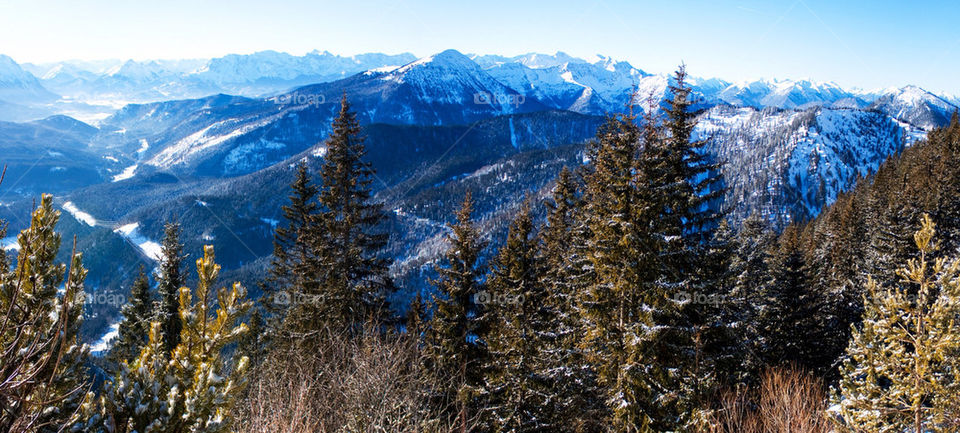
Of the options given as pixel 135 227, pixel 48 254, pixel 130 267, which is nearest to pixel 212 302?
pixel 48 254

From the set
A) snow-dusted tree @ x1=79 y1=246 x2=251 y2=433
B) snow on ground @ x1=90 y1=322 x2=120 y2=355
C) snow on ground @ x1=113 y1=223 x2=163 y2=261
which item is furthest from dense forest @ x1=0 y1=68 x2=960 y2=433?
snow on ground @ x1=113 y1=223 x2=163 y2=261

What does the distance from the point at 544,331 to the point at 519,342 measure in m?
1.25

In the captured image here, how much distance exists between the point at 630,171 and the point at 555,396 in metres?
7.40

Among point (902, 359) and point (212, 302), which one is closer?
point (212, 302)

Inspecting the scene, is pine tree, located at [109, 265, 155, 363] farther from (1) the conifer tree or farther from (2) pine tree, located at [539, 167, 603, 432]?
(2) pine tree, located at [539, 167, 603, 432]

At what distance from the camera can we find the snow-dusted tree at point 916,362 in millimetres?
6828

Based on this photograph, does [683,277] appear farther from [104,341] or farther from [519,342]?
[104,341]

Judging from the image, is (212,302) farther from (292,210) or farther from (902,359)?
(292,210)

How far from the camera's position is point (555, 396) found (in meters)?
13.4

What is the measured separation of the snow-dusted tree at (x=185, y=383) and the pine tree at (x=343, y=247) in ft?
42.4

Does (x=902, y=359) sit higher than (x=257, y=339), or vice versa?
(x=902, y=359)

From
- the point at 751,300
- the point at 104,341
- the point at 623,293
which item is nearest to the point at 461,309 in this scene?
the point at 623,293

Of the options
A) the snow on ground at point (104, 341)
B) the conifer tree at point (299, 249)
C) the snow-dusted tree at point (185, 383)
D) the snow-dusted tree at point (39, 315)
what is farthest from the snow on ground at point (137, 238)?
the snow-dusted tree at point (185, 383)

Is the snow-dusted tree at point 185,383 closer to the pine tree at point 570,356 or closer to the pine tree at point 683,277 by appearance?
the pine tree at point 683,277
